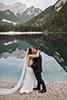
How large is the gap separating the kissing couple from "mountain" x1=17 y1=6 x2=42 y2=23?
1.17 ft

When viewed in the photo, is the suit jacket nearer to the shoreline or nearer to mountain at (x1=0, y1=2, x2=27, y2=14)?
the shoreline

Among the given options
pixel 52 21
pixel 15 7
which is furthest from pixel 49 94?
pixel 15 7

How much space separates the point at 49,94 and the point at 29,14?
0.81 m

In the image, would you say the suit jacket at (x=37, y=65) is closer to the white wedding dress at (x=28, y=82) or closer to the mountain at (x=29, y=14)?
the white wedding dress at (x=28, y=82)

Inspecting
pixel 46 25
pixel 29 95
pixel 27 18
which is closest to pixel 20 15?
pixel 27 18

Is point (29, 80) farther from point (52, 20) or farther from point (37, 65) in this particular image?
point (52, 20)

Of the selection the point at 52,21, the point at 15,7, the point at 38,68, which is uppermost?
the point at 15,7

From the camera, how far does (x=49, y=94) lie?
10.6ft

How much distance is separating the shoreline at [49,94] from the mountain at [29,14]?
2.16 ft

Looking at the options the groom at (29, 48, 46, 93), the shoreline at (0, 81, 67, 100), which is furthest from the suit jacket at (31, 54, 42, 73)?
the shoreline at (0, 81, 67, 100)

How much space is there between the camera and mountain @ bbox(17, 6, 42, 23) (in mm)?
3328

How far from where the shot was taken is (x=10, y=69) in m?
3.23

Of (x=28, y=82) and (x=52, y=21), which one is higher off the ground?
(x=52, y=21)

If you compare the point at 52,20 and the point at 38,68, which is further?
the point at 52,20
